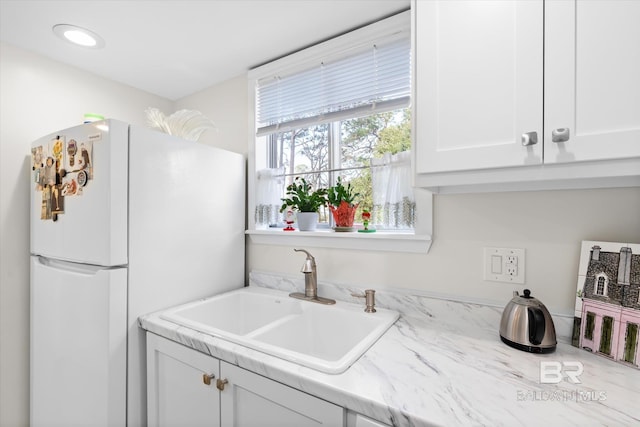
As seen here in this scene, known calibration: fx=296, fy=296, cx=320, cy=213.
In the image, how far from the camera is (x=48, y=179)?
4.85ft

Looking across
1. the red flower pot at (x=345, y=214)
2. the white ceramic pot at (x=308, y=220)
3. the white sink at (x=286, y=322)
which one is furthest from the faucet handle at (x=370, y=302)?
the white ceramic pot at (x=308, y=220)

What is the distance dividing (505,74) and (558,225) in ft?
1.94

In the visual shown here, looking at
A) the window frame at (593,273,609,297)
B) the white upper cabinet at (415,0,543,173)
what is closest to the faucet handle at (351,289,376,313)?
the white upper cabinet at (415,0,543,173)

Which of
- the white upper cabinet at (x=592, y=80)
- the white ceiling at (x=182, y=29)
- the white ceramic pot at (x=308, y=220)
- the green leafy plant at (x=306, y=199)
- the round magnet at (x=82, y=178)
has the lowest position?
the white ceramic pot at (x=308, y=220)

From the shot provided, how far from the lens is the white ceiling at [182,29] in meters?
1.34

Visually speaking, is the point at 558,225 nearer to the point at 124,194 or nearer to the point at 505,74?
the point at 505,74

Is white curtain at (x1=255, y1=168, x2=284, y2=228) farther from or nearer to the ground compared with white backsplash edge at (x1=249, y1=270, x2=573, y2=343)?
farther from the ground

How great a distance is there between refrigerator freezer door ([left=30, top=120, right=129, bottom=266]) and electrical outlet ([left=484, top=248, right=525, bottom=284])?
1511 mm

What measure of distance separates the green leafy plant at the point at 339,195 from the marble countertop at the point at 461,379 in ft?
2.18

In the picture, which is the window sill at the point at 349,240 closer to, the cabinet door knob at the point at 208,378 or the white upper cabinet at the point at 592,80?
the white upper cabinet at the point at 592,80

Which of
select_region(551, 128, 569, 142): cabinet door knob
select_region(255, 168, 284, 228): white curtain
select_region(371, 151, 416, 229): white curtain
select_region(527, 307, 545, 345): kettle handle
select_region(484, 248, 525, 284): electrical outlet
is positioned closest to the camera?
select_region(551, 128, 569, 142): cabinet door knob

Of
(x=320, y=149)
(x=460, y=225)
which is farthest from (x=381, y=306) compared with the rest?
(x=320, y=149)

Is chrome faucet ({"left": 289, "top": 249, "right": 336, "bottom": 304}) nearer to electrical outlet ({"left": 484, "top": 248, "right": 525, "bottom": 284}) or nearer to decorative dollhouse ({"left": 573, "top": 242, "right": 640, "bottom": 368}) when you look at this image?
electrical outlet ({"left": 484, "top": 248, "right": 525, "bottom": 284})

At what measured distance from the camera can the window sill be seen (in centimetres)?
134
